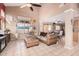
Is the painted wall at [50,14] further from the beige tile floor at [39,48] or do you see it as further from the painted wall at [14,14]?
the beige tile floor at [39,48]

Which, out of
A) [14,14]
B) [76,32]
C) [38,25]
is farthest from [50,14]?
[14,14]

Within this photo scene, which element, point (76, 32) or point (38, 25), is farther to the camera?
point (38, 25)

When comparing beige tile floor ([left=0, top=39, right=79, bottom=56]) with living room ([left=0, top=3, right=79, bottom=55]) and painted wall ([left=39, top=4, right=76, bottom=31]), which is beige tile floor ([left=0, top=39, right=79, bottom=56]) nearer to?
living room ([left=0, top=3, right=79, bottom=55])

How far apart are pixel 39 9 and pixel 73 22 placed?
101 cm

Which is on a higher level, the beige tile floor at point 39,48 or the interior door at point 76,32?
the interior door at point 76,32

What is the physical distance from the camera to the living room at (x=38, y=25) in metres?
2.75

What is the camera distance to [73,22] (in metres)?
2.93

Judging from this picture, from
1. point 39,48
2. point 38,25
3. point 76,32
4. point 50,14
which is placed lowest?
point 39,48

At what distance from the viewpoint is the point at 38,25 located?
114 inches

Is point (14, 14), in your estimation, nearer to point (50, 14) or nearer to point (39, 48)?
point (50, 14)

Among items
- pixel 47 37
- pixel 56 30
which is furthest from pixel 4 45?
pixel 56 30

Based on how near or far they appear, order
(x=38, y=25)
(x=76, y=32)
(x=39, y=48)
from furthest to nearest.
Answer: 1. (x=39, y=48)
2. (x=38, y=25)
3. (x=76, y=32)

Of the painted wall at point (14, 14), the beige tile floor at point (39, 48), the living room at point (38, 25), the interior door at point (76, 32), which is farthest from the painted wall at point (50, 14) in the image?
the beige tile floor at point (39, 48)

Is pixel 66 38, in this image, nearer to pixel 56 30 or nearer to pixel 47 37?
pixel 56 30
